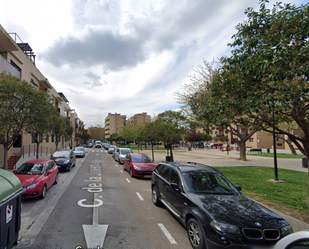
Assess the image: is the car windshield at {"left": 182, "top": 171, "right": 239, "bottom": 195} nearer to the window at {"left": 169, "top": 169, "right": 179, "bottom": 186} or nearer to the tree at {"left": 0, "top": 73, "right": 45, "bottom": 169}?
the window at {"left": 169, "top": 169, "right": 179, "bottom": 186}

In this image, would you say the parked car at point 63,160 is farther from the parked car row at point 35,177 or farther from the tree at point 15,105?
the parked car row at point 35,177

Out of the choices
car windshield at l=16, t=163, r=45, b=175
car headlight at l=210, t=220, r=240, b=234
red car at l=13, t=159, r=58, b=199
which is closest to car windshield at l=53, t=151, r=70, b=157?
red car at l=13, t=159, r=58, b=199

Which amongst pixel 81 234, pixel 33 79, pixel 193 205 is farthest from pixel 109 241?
pixel 33 79

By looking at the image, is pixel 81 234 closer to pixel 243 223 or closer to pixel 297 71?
pixel 243 223

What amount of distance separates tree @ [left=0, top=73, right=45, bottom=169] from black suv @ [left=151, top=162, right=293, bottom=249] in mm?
8945

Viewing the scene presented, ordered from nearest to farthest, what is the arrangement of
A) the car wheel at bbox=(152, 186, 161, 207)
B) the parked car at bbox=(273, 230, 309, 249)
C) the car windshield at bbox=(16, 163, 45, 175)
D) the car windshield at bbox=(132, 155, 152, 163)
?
1. the parked car at bbox=(273, 230, 309, 249)
2. the car wheel at bbox=(152, 186, 161, 207)
3. the car windshield at bbox=(16, 163, 45, 175)
4. the car windshield at bbox=(132, 155, 152, 163)

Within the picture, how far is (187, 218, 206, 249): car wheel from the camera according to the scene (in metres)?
3.60

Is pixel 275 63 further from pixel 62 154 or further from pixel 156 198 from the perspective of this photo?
pixel 62 154

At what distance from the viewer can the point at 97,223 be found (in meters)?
4.93

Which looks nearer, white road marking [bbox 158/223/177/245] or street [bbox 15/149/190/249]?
street [bbox 15/149/190/249]

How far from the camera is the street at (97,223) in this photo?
4012 mm

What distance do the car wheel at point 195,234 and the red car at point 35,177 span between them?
5382mm

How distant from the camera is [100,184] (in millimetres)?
9719

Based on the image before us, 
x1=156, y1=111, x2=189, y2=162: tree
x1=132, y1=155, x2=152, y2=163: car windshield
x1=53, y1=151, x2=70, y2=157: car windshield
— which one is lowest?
x1=132, y1=155, x2=152, y2=163: car windshield
